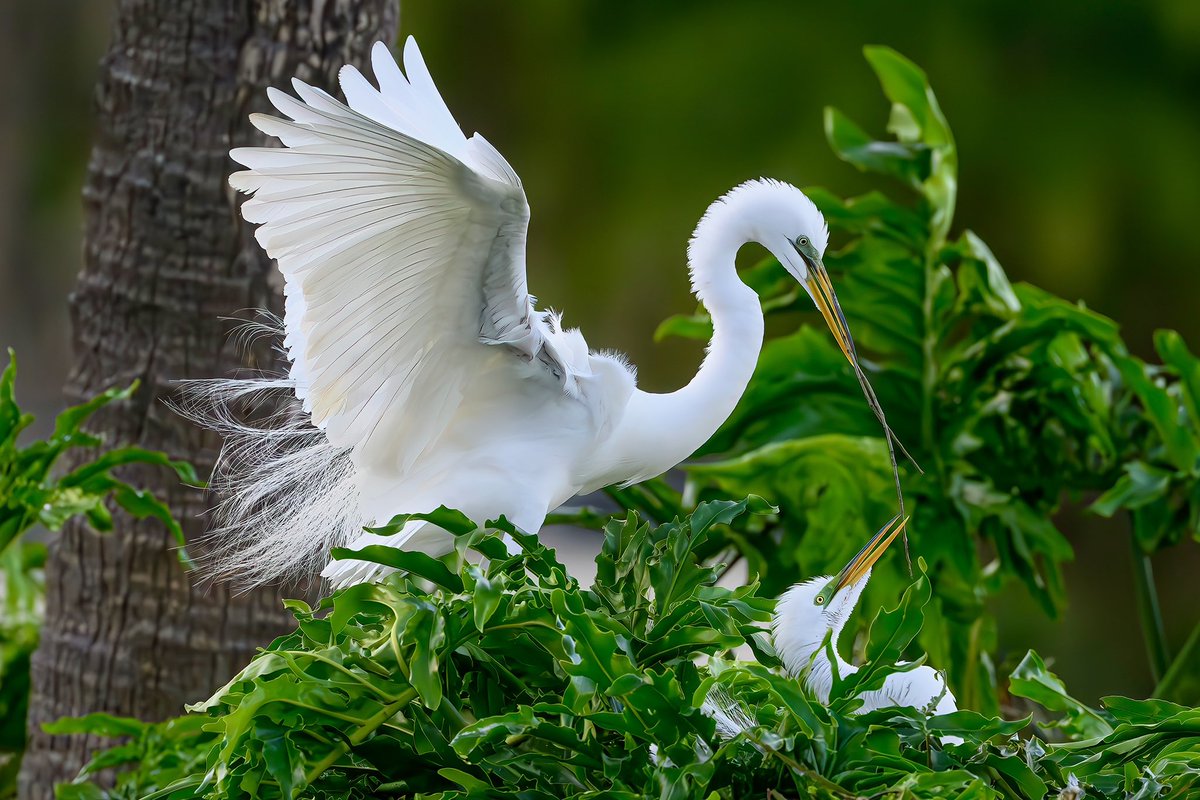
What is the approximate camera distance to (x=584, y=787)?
78 centimetres

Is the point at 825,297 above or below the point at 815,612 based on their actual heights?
above

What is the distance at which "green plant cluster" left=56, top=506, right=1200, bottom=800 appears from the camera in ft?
→ 2.48

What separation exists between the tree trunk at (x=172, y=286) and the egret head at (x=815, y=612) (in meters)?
0.82

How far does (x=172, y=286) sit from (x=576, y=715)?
46.9 inches

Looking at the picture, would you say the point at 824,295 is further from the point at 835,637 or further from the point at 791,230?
the point at 835,637

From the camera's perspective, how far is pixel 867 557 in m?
1.19

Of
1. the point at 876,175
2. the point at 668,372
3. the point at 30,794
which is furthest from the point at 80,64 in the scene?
the point at 30,794

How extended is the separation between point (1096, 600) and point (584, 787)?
354 cm

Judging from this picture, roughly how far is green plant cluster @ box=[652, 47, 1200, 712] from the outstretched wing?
83cm

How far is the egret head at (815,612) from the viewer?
1.17 meters

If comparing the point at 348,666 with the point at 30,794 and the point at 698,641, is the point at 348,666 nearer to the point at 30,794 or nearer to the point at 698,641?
the point at 698,641

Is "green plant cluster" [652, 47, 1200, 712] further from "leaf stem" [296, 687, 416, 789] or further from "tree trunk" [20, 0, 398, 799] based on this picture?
"leaf stem" [296, 687, 416, 789]

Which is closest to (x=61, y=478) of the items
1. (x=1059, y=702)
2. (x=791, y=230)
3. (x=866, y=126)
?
(x=791, y=230)

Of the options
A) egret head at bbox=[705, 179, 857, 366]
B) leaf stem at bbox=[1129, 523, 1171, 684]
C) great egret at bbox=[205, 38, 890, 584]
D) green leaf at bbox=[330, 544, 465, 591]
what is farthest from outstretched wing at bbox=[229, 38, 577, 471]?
leaf stem at bbox=[1129, 523, 1171, 684]
